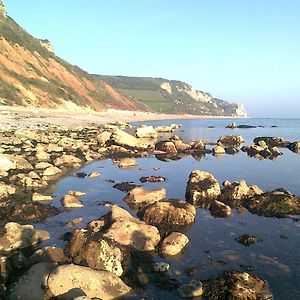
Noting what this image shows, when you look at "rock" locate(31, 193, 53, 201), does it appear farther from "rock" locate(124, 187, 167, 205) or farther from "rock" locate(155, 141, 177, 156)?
"rock" locate(155, 141, 177, 156)

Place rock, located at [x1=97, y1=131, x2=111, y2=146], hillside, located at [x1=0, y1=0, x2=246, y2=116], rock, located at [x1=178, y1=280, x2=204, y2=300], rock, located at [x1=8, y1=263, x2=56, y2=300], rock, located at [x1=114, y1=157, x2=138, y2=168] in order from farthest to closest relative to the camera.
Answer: hillside, located at [x1=0, y1=0, x2=246, y2=116] → rock, located at [x1=97, y1=131, x2=111, y2=146] → rock, located at [x1=114, y1=157, x2=138, y2=168] → rock, located at [x1=178, y1=280, x2=204, y2=300] → rock, located at [x1=8, y1=263, x2=56, y2=300]

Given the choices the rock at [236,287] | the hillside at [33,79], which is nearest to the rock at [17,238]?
the rock at [236,287]

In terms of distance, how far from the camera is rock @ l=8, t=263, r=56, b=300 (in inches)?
425

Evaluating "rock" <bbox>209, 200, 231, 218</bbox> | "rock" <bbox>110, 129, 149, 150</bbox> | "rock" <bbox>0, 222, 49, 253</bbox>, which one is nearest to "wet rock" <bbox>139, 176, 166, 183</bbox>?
"rock" <bbox>209, 200, 231, 218</bbox>

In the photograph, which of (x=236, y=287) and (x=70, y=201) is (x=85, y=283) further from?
(x=70, y=201)

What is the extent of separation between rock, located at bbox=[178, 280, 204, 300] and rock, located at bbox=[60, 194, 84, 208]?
10.2 metres

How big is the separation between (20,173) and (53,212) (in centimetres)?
821

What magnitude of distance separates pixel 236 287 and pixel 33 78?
113768 millimetres

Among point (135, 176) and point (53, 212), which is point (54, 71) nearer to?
point (135, 176)

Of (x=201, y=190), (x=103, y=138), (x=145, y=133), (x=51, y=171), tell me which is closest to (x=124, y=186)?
(x=201, y=190)

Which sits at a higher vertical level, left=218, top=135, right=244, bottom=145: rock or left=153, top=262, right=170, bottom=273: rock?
left=153, top=262, right=170, bottom=273: rock

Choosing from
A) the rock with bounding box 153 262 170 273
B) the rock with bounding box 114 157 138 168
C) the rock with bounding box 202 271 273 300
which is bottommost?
the rock with bounding box 114 157 138 168

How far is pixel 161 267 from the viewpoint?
525 inches

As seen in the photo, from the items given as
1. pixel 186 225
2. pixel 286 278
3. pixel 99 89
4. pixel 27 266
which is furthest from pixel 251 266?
pixel 99 89
